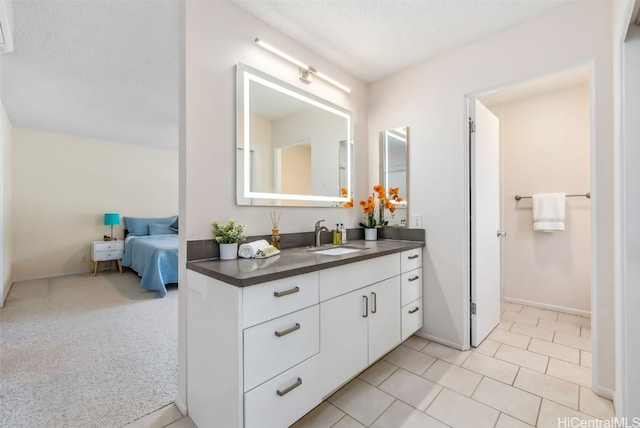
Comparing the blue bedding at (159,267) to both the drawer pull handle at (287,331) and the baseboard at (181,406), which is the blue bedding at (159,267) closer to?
the baseboard at (181,406)

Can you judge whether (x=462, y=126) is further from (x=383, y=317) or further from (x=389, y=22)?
(x=383, y=317)

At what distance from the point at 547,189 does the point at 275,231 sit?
314cm

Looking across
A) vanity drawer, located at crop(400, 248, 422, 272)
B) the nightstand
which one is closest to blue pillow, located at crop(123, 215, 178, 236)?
the nightstand

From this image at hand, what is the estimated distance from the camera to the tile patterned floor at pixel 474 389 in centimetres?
146

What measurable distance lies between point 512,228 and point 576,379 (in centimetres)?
190

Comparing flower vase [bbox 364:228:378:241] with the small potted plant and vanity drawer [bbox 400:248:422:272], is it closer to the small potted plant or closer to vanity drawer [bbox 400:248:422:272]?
vanity drawer [bbox 400:248:422:272]

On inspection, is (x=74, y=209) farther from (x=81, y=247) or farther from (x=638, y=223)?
(x=638, y=223)

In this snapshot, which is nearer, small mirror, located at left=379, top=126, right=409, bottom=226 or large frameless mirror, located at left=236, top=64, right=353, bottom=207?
large frameless mirror, located at left=236, top=64, right=353, bottom=207

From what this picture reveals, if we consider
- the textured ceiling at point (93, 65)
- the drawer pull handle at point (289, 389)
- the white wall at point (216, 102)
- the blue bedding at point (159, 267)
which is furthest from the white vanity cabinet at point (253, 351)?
the blue bedding at point (159, 267)

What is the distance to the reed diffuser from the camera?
188 cm

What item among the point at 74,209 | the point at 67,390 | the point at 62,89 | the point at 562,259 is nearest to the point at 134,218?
the point at 74,209

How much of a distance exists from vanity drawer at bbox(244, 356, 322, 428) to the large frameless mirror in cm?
102

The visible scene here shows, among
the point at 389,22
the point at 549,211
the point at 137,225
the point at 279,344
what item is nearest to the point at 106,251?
the point at 137,225

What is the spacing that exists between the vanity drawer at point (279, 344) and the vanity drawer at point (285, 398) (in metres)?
0.04
